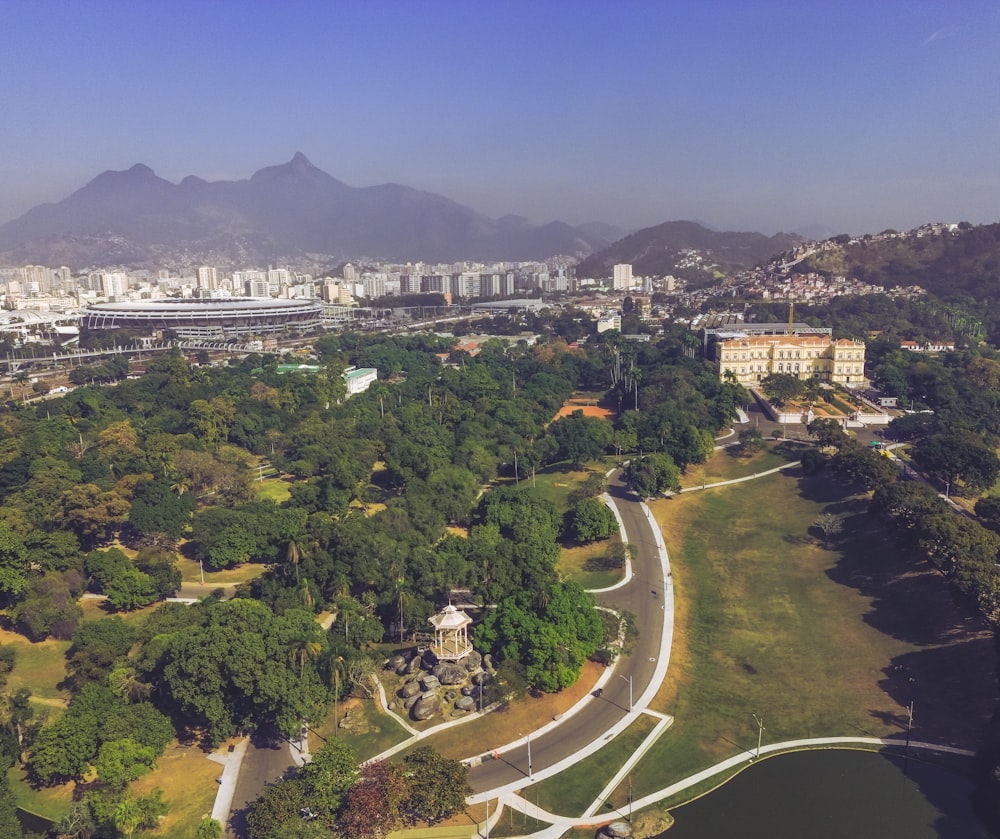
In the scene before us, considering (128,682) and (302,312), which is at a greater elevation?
(302,312)

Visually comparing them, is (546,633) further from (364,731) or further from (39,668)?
(39,668)

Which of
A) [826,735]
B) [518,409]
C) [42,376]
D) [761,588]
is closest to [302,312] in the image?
[42,376]

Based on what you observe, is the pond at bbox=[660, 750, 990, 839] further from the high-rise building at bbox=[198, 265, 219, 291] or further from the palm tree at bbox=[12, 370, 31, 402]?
the high-rise building at bbox=[198, 265, 219, 291]

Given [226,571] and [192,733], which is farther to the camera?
[226,571]

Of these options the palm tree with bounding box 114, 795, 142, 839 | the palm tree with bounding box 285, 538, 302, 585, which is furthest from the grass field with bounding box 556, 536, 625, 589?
the palm tree with bounding box 114, 795, 142, 839

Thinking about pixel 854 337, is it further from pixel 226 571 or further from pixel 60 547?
pixel 60 547
